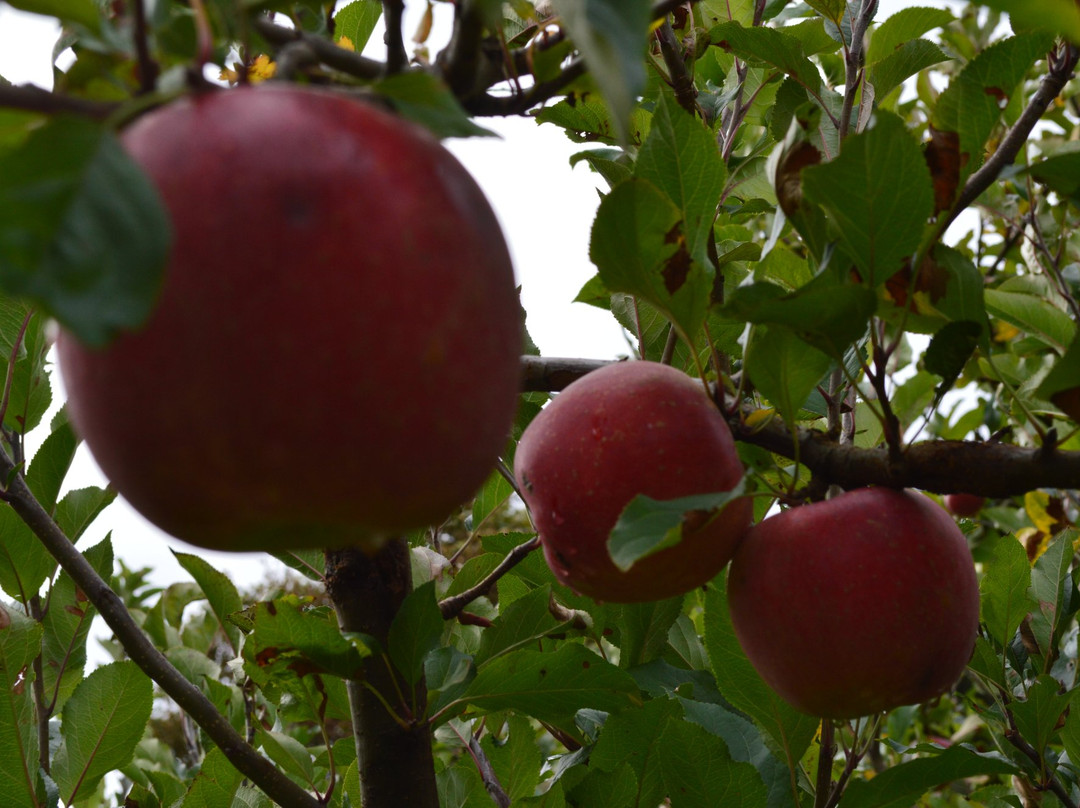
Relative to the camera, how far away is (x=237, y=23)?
1.72ft

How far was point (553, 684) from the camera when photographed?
1026 mm

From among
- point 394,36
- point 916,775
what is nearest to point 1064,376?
point 916,775

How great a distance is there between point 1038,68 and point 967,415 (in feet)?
3.70

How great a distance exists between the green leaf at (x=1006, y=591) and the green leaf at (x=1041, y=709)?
0.14 meters

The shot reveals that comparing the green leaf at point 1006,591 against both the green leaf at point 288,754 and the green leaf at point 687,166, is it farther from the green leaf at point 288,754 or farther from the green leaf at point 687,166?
the green leaf at point 288,754

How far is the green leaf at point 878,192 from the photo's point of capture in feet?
2.47

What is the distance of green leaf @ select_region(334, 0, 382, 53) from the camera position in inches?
52.7

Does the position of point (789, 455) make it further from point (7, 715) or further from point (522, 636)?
point (7, 715)

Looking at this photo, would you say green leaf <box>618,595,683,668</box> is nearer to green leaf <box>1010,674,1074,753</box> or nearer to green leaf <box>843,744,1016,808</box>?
green leaf <box>843,744,1016,808</box>

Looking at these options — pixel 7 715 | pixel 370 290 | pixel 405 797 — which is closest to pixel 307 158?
pixel 370 290

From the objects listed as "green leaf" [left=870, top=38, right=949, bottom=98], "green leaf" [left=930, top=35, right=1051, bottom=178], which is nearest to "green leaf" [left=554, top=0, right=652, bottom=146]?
"green leaf" [left=930, top=35, right=1051, bottom=178]

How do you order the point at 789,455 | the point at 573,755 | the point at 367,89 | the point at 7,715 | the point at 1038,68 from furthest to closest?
the point at 1038,68 → the point at 573,755 → the point at 7,715 → the point at 789,455 → the point at 367,89

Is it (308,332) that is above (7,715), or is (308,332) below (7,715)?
above

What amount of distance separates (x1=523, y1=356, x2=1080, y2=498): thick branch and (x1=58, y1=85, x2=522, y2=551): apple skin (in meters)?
0.49
